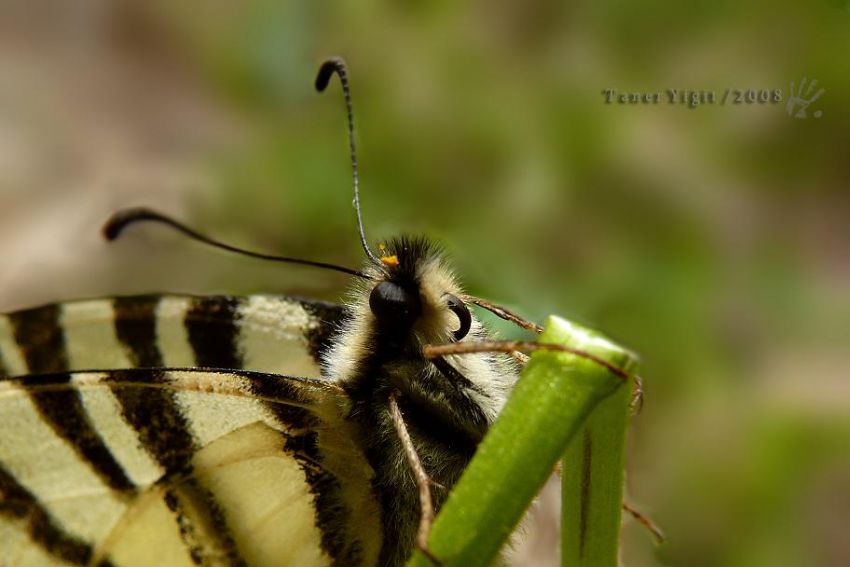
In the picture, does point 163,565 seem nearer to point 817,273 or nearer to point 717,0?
point 817,273

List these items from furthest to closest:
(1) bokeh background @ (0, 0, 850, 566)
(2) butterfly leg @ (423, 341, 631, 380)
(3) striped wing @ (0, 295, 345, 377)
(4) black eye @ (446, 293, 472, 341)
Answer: (1) bokeh background @ (0, 0, 850, 566), (3) striped wing @ (0, 295, 345, 377), (4) black eye @ (446, 293, 472, 341), (2) butterfly leg @ (423, 341, 631, 380)

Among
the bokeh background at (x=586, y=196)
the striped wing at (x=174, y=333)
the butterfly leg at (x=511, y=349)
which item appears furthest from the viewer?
the bokeh background at (x=586, y=196)

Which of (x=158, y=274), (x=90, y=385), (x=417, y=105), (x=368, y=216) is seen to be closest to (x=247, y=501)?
(x=90, y=385)

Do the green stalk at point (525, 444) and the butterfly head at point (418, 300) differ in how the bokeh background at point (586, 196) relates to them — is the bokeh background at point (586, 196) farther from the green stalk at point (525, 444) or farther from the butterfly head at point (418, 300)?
the green stalk at point (525, 444)
